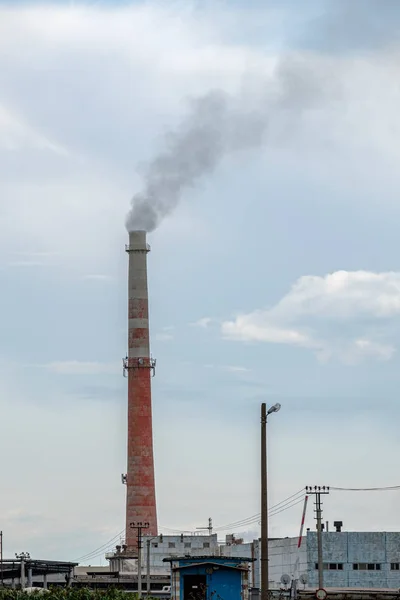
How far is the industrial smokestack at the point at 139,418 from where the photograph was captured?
320ft

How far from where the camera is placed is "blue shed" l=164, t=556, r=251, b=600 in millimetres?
46344

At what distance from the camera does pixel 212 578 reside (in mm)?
46594

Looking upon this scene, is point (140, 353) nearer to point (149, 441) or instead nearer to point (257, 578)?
point (149, 441)

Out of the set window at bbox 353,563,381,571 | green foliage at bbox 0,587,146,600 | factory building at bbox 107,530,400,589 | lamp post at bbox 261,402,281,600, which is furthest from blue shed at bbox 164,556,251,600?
window at bbox 353,563,381,571

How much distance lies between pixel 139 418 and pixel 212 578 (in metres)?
50.9

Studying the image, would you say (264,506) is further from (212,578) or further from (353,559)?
(353,559)

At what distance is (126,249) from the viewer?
99812 millimetres

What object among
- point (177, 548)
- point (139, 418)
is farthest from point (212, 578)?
point (177, 548)

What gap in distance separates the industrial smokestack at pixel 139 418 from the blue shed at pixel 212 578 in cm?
4985

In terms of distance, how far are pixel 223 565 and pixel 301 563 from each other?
52.0 meters

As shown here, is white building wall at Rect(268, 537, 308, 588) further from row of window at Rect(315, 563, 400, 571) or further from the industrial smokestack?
the industrial smokestack

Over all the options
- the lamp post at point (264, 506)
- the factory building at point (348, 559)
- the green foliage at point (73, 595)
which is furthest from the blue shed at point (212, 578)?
the factory building at point (348, 559)

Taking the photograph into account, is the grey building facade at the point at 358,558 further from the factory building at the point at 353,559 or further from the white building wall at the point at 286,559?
the white building wall at the point at 286,559

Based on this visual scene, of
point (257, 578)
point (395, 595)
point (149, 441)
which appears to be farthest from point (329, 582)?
point (395, 595)
